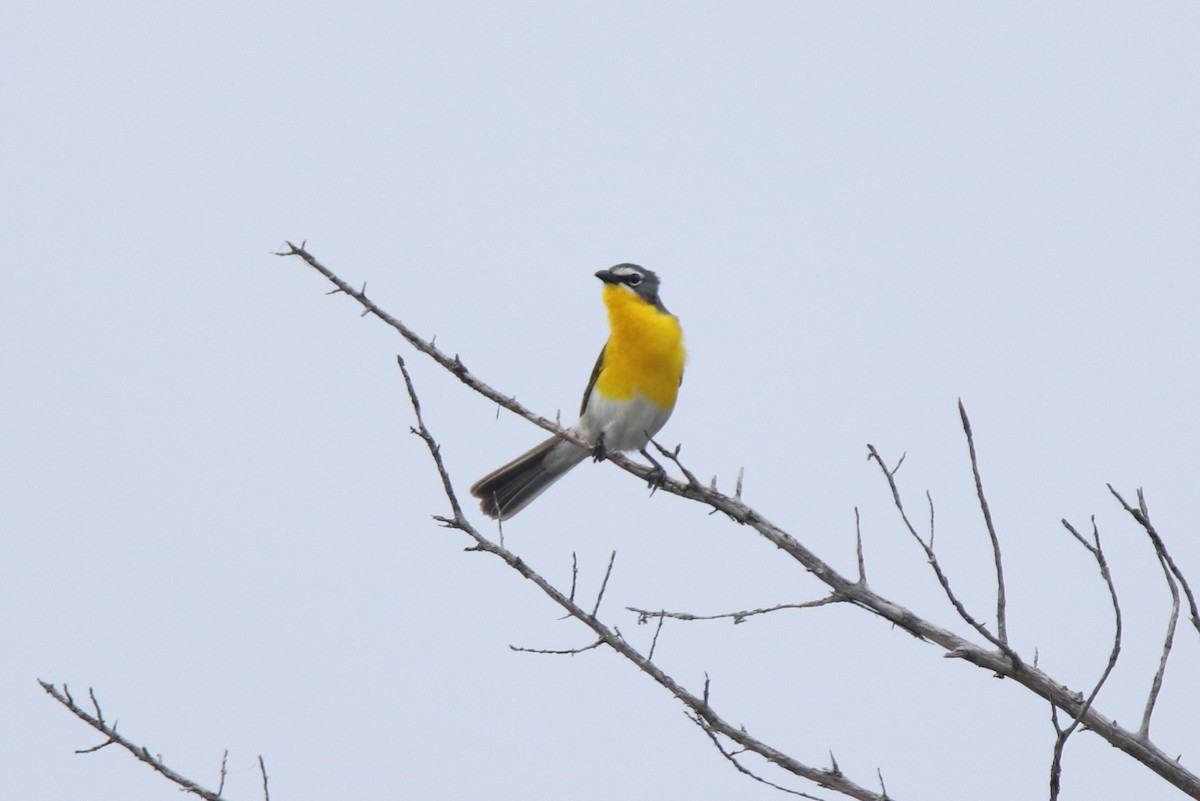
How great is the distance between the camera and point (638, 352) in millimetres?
9484

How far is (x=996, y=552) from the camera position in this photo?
3.60m

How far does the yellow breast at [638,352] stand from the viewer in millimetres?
9445

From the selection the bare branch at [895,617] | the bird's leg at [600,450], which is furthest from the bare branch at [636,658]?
the bird's leg at [600,450]

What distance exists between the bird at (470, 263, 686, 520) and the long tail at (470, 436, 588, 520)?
0.05ft

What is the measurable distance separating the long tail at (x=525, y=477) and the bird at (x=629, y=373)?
0.02 metres

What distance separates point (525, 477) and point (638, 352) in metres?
1.58

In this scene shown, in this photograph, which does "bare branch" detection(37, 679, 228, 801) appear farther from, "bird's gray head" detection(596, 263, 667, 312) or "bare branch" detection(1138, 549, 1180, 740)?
"bird's gray head" detection(596, 263, 667, 312)

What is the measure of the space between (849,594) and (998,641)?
72 centimetres

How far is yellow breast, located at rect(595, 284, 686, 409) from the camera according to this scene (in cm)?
945

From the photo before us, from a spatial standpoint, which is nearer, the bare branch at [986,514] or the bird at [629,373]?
the bare branch at [986,514]

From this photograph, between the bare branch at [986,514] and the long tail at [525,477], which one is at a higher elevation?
the long tail at [525,477]

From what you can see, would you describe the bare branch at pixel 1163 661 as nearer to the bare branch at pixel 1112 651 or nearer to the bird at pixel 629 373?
the bare branch at pixel 1112 651

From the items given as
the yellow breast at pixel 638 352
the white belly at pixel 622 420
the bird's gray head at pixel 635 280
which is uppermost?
the bird's gray head at pixel 635 280

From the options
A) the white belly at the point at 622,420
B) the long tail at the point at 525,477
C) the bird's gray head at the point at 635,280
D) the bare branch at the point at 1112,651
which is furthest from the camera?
the long tail at the point at 525,477
